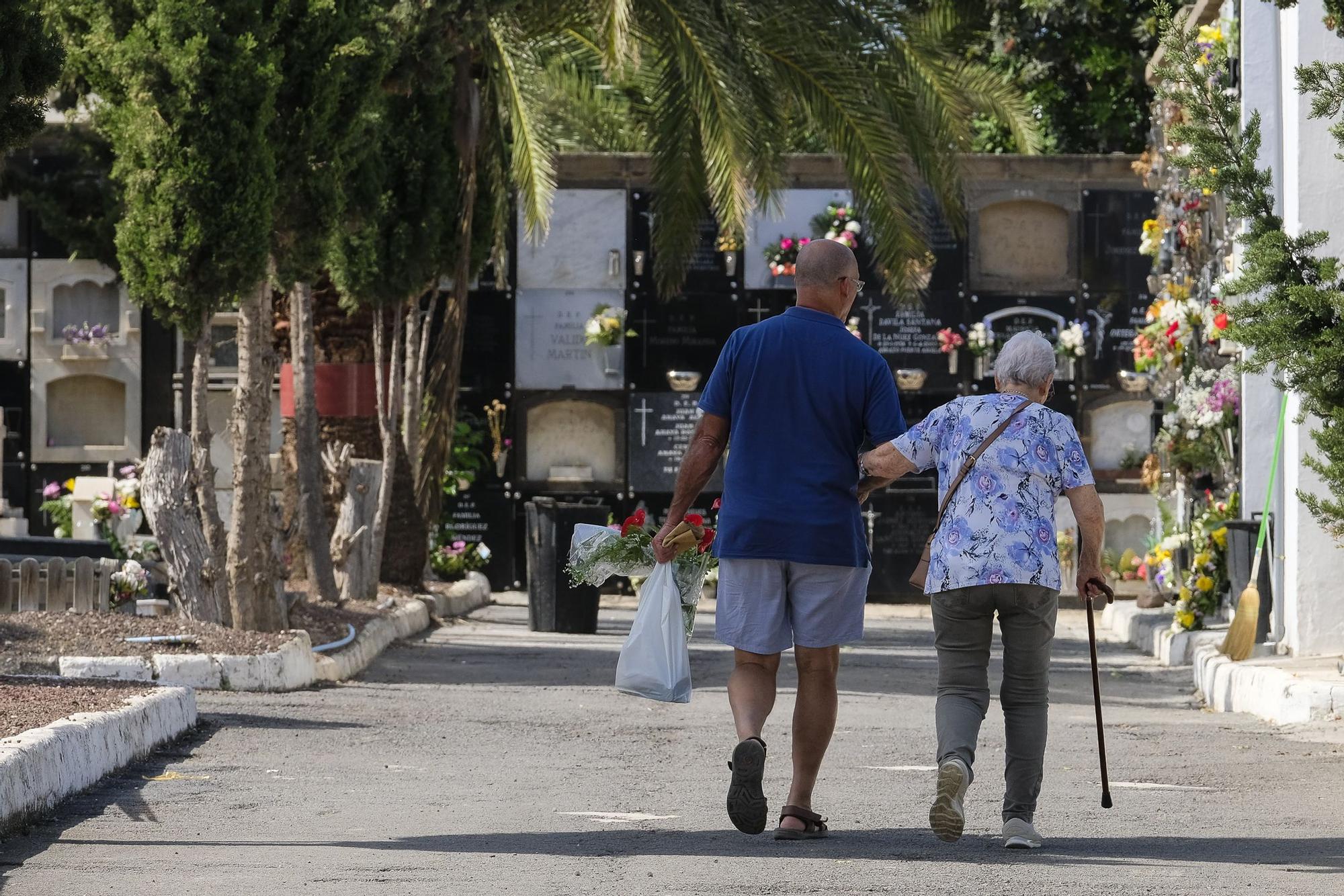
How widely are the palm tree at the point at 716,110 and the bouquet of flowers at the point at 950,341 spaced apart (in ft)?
9.46

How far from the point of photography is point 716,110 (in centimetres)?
1468

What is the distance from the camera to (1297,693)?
914cm

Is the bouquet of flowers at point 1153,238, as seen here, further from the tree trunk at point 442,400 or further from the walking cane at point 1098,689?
the walking cane at point 1098,689

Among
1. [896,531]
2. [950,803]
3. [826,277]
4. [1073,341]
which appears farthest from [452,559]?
[950,803]

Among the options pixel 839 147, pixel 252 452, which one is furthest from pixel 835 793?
pixel 839 147

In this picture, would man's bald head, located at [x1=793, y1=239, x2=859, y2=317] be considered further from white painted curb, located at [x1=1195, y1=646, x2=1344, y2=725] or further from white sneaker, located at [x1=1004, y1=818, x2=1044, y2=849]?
white painted curb, located at [x1=1195, y1=646, x2=1344, y2=725]

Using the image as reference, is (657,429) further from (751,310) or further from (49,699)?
(49,699)

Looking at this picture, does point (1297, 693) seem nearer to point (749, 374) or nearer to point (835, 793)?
point (835, 793)

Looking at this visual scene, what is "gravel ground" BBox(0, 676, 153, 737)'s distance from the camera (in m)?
6.55

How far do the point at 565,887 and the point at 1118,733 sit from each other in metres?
4.75

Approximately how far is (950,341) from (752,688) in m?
15.4

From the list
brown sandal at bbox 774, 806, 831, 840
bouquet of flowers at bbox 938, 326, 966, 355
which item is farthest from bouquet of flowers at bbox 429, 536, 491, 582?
brown sandal at bbox 774, 806, 831, 840

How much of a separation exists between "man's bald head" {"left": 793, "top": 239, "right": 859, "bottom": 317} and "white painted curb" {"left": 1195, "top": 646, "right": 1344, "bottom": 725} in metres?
4.26

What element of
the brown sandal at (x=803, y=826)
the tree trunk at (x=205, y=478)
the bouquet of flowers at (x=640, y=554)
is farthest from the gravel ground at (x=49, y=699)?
the tree trunk at (x=205, y=478)
